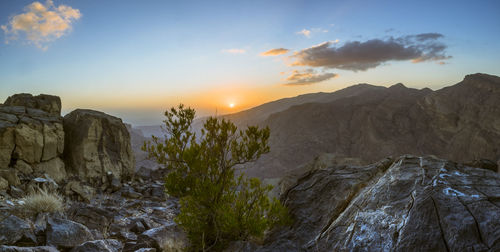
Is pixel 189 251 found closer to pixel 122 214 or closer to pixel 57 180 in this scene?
pixel 122 214

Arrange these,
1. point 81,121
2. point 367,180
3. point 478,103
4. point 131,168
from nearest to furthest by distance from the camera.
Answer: point 367,180 → point 81,121 → point 131,168 → point 478,103

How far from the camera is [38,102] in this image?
14820mm

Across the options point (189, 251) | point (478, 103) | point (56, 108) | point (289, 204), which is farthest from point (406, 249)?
point (478, 103)

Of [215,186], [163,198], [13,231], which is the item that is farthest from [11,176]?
[215,186]

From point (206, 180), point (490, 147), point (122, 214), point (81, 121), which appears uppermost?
point (81, 121)

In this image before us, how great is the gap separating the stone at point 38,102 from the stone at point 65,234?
12.6 meters

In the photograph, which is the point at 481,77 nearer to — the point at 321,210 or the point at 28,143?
the point at 321,210

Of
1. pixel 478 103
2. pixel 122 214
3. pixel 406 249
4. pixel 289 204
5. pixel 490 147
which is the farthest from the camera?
pixel 478 103

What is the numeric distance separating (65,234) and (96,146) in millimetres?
11558

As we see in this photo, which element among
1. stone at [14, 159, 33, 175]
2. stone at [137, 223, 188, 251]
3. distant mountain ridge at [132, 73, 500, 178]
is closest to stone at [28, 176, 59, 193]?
stone at [14, 159, 33, 175]

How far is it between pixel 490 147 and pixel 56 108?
50599 mm

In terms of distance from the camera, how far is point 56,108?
1543 cm

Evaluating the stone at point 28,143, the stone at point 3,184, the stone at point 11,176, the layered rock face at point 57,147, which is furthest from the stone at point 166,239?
the stone at point 28,143

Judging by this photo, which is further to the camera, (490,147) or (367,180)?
(490,147)
